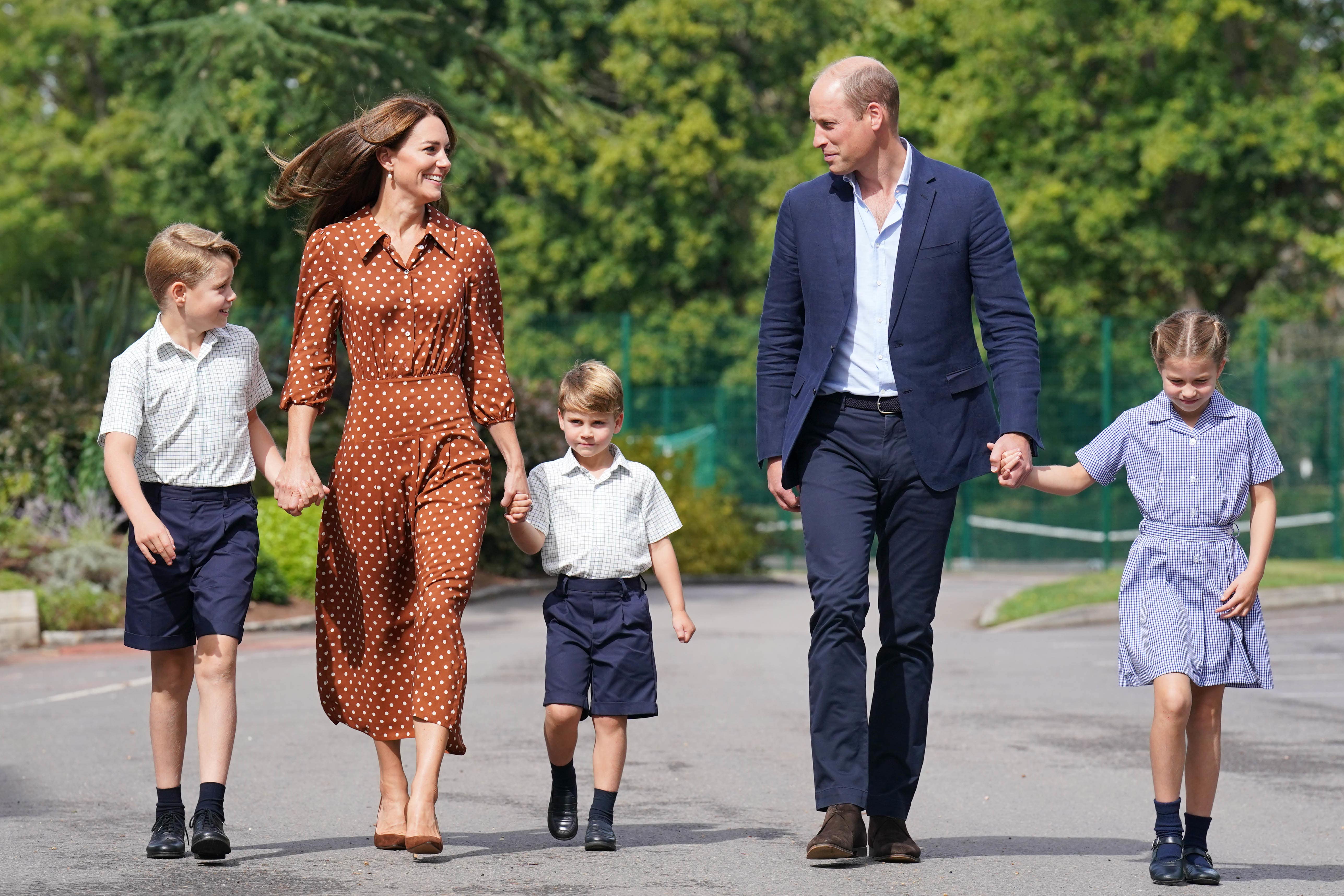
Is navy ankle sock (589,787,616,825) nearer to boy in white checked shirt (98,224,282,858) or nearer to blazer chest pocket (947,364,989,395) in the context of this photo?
boy in white checked shirt (98,224,282,858)

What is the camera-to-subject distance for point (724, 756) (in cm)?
750

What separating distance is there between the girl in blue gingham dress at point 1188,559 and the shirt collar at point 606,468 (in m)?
1.16

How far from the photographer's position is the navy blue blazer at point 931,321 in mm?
5105

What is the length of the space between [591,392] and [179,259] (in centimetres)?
122

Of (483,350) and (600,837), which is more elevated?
(483,350)

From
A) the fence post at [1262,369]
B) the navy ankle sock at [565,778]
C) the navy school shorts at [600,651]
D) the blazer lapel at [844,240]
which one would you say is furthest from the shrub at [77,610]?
the fence post at [1262,369]

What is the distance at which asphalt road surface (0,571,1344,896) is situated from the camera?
16.2 ft

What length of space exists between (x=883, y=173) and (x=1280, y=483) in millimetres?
20132

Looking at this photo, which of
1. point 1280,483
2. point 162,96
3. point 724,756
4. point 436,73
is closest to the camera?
point 724,756

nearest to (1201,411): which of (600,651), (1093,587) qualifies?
(600,651)

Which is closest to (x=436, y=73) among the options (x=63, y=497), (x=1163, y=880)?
(x=63, y=497)

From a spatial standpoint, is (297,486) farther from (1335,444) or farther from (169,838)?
(1335,444)

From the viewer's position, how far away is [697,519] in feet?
66.4

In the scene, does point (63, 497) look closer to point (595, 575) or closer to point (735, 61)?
point (595, 575)
